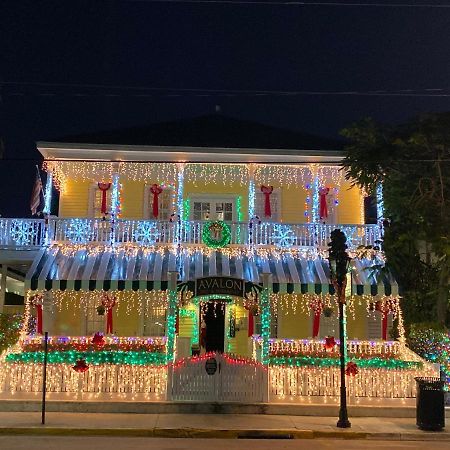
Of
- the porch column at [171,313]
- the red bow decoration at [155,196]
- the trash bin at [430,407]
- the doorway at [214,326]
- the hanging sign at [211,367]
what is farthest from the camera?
Answer: the doorway at [214,326]

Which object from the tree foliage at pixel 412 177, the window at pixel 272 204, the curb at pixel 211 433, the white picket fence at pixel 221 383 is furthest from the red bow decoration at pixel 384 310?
the curb at pixel 211 433

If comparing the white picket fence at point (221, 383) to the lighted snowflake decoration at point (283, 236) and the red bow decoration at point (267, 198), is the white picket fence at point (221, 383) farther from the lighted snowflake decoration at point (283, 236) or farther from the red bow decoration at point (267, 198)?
the red bow decoration at point (267, 198)

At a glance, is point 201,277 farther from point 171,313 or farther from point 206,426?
point 206,426

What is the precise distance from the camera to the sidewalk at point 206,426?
11.7 meters

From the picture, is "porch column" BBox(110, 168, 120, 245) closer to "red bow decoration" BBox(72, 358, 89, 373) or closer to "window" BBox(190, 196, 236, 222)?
"window" BBox(190, 196, 236, 222)

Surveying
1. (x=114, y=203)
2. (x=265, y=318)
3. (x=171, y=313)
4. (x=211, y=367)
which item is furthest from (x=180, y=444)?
(x=114, y=203)

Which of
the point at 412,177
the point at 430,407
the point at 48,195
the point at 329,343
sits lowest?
the point at 430,407

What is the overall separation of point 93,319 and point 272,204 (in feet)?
23.7

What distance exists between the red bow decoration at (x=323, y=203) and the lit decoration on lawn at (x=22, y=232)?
30.7 ft

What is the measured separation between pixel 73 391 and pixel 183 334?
6249 millimetres

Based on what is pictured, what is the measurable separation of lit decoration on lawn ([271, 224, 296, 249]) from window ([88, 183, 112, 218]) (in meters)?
5.69

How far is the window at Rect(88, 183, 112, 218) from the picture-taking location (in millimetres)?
20297

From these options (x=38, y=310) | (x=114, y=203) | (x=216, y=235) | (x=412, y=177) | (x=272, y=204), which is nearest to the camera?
Result: (x=412, y=177)

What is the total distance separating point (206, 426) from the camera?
12156 millimetres
